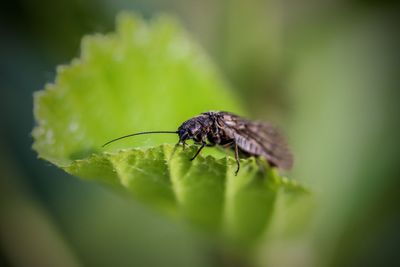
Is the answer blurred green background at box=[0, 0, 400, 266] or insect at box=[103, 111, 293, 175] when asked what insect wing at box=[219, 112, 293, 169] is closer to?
insect at box=[103, 111, 293, 175]

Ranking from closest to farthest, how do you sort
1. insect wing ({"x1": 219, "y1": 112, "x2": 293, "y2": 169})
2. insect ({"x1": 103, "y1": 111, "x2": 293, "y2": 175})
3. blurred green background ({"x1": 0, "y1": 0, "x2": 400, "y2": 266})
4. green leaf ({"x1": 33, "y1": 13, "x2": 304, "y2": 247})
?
1. green leaf ({"x1": 33, "y1": 13, "x2": 304, "y2": 247})
2. insect ({"x1": 103, "y1": 111, "x2": 293, "y2": 175})
3. insect wing ({"x1": 219, "y1": 112, "x2": 293, "y2": 169})
4. blurred green background ({"x1": 0, "y1": 0, "x2": 400, "y2": 266})

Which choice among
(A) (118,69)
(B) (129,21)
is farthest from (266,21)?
(A) (118,69)

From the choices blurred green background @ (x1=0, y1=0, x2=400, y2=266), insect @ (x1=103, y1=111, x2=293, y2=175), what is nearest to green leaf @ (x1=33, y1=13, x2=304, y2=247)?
insect @ (x1=103, y1=111, x2=293, y2=175)

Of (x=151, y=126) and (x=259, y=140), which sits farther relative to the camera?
(x=259, y=140)

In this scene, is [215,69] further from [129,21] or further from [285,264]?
[285,264]

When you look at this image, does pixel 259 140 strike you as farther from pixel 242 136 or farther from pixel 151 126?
pixel 151 126

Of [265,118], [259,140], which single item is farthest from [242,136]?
[265,118]
